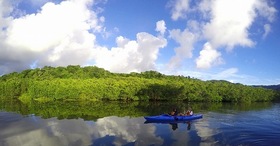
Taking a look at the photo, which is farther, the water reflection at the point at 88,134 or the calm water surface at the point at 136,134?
the calm water surface at the point at 136,134

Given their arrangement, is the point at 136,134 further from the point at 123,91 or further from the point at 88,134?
the point at 123,91

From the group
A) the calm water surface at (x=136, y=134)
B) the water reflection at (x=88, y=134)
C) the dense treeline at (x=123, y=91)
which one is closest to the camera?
the water reflection at (x=88, y=134)

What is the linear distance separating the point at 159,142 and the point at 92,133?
9548 mm

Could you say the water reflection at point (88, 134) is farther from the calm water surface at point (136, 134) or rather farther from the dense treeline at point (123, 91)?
the dense treeline at point (123, 91)

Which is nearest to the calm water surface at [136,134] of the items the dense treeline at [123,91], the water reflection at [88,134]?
the water reflection at [88,134]

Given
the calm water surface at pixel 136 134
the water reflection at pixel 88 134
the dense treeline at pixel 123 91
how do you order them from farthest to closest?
1. the dense treeline at pixel 123 91
2. the calm water surface at pixel 136 134
3. the water reflection at pixel 88 134

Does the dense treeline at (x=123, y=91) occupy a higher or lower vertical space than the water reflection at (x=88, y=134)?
higher

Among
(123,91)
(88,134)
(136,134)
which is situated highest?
(123,91)

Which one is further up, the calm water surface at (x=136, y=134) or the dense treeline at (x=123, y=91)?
the dense treeline at (x=123, y=91)

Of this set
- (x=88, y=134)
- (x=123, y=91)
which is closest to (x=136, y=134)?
(x=88, y=134)

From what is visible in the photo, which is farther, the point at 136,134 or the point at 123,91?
the point at 123,91

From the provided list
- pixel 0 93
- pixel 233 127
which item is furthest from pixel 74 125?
pixel 0 93

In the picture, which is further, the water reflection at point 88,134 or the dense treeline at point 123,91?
the dense treeline at point 123,91

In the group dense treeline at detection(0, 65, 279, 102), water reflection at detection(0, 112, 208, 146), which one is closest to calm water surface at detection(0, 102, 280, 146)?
water reflection at detection(0, 112, 208, 146)
